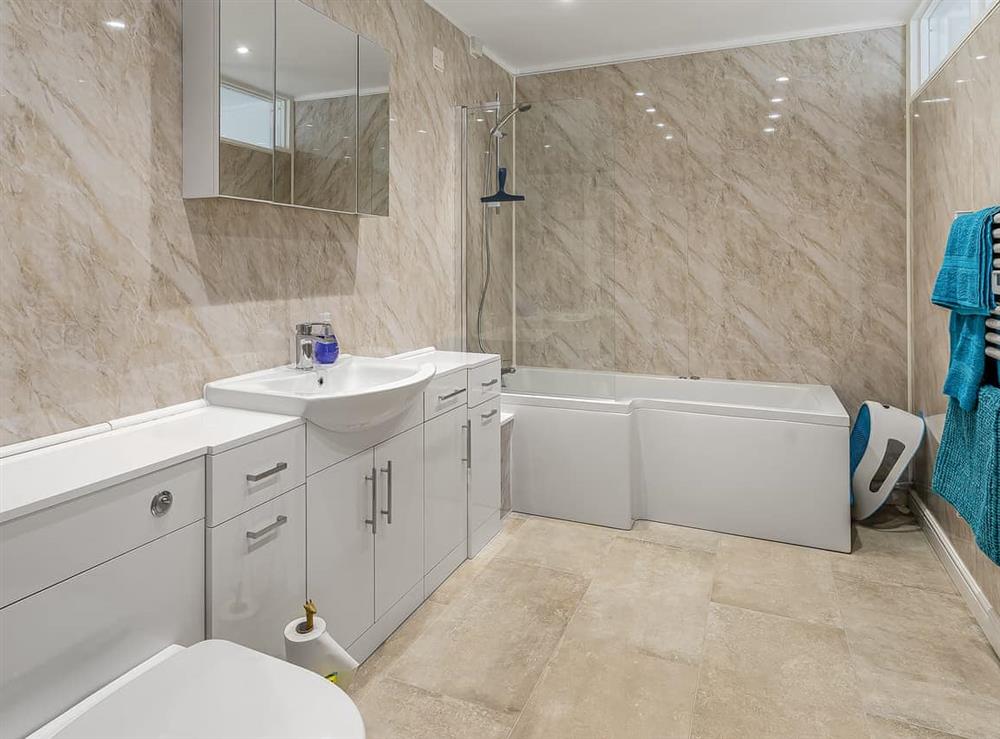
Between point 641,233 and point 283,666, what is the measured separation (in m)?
3.39

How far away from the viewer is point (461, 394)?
268 cm

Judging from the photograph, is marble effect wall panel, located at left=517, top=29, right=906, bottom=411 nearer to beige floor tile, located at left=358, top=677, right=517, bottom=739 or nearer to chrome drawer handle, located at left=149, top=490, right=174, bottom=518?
beige floor tile, located at left=358, top=677, right=517, bottom=739

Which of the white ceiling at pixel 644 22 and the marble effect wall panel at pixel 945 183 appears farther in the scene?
the white ceiling at pixel 644 22

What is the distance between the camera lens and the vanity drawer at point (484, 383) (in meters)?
2.78

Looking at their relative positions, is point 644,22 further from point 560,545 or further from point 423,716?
point 423,716

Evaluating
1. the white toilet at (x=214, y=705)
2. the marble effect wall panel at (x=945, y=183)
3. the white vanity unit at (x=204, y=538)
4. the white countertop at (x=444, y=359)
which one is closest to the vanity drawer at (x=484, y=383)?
the white countertop at (x=444, y=359)

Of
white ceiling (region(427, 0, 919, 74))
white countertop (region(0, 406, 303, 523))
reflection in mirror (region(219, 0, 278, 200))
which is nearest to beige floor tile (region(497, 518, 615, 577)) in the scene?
white countertop (region(0, 406, 303, 523))

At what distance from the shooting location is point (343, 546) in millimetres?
1944

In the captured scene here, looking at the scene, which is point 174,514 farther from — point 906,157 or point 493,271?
point 906,157

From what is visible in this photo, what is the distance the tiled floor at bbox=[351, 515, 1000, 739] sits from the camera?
183cm

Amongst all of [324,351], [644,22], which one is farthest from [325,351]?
[644,22]

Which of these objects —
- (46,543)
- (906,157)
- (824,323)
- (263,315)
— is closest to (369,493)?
(263,315)

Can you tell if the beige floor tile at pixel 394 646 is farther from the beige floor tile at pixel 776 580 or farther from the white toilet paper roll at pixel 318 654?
the beige floor tile at pixel 776 580

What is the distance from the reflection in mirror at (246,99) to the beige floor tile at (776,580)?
226 cm
